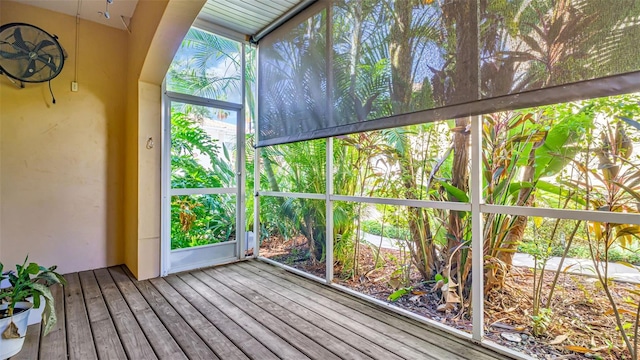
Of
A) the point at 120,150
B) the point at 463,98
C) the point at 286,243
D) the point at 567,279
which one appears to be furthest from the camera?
the point at 286,243

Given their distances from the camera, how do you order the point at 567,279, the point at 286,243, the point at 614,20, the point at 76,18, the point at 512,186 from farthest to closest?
1. the point at 286,243
2. the point at 76,18
3. the point at 512,186
4. the point at 567,279
5. the point at 614,20

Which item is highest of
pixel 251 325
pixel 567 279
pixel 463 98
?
pixel 463 98

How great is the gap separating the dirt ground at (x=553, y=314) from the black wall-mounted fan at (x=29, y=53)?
4055 millimetres

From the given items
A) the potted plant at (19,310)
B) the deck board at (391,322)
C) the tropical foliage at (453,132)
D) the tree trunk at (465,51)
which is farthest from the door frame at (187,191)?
the tree trunk at (465,51)

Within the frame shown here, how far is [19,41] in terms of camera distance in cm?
287

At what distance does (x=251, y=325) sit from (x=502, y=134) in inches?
92.4

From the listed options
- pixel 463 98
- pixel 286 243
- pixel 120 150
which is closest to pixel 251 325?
pixel 286 243

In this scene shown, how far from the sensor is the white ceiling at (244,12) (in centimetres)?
318

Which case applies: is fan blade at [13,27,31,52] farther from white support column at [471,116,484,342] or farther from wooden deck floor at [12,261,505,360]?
white support column at [471,116,484,342]

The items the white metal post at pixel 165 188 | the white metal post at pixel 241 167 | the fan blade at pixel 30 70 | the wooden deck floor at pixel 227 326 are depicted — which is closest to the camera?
the wooden deck floor at pixel 227 326

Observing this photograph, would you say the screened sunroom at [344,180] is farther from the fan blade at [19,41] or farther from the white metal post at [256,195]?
the fan blade at [19,41]

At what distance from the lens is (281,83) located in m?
3.48

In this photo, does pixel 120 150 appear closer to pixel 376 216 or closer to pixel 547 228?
pixel 376 216

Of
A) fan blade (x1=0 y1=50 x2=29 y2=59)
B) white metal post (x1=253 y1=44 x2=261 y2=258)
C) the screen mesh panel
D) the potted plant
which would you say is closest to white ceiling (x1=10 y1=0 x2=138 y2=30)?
fan blade (x1=0 y1=50 x2=29 y2=59)
